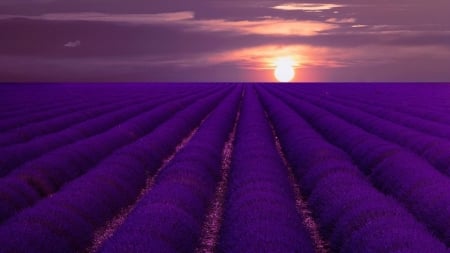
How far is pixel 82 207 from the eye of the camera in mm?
7711

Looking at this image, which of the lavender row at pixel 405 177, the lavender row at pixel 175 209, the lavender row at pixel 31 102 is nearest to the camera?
the lavender row at pixel 175 209

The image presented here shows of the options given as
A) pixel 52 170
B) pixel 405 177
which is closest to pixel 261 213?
pixel 405 177

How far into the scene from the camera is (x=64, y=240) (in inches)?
259

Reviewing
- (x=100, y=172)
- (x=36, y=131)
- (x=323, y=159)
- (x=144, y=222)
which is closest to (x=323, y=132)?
(x=323, y=159)

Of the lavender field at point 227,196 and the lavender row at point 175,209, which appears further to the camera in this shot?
the lavender field at point 227,196

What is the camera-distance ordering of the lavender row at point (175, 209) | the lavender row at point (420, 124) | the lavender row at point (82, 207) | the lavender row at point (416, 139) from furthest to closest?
the lavender row at point (420, 124) → the lavender row at point (416, 139) → the lavender row at point (82, 207) → the lavender row at point (175, 209)

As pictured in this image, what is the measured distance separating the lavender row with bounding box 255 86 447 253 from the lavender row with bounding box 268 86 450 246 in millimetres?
408

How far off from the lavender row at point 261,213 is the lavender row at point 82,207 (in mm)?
1631

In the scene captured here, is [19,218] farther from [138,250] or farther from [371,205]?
[371,205]

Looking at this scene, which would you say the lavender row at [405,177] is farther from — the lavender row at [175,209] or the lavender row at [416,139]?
the lavender row at [175,209]

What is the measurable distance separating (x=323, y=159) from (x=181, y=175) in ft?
9.15

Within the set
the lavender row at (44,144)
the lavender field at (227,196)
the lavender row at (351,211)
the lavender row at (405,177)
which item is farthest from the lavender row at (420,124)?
the lavender row at (44,144)

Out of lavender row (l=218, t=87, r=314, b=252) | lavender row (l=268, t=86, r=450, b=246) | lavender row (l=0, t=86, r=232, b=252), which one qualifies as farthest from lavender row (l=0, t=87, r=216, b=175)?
lavender row (l=268, t=86, r=450, b=246)

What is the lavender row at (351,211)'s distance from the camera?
5590 mm
